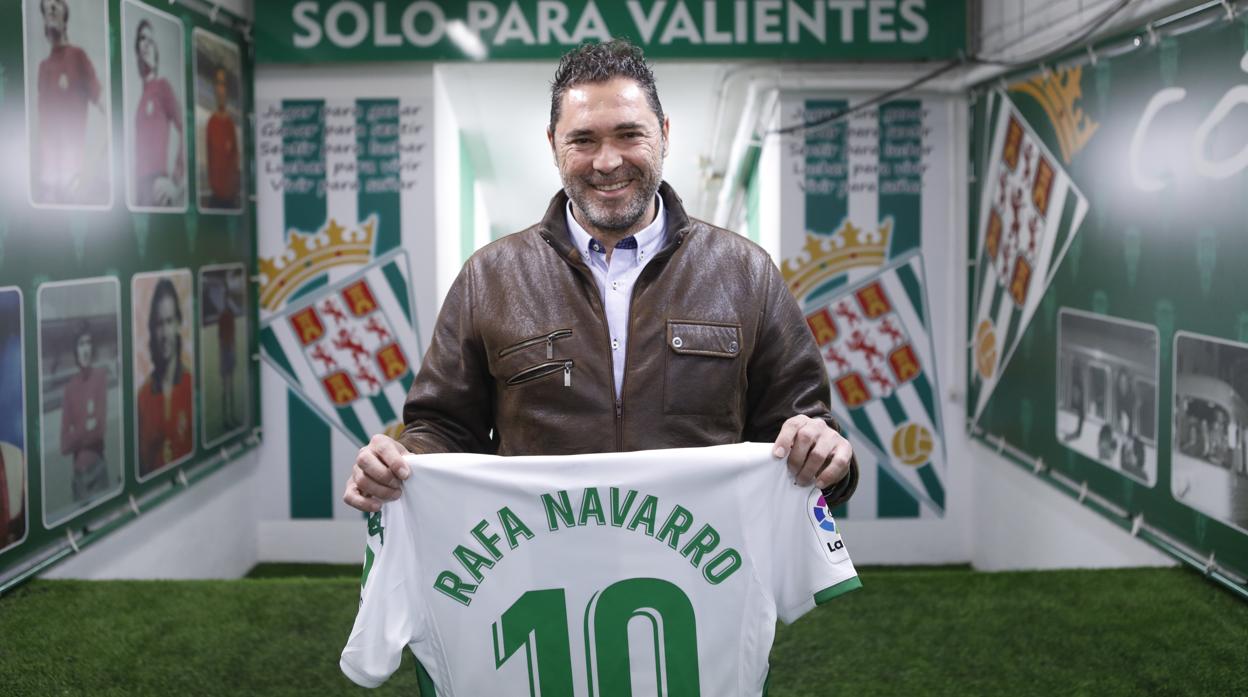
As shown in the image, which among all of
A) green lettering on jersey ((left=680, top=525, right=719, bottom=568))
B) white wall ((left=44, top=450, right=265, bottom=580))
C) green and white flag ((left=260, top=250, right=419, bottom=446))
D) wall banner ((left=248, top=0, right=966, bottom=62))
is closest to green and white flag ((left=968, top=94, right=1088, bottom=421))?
wall banner ((left=248, top=0, right=966, bottom=62))

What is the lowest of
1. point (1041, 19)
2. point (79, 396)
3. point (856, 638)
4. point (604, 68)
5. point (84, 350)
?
point (856, 638)

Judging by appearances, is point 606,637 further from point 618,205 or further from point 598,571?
point 618,205

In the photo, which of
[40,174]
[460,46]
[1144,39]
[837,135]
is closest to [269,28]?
[460,46]

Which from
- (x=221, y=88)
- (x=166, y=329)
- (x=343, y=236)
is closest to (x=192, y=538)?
(x=166, y=329)

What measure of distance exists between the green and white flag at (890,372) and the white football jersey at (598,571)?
3667 mm

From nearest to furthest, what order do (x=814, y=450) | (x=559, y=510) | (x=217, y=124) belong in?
(x=814, y=450), (x=559, y=510), (x=217, y=124)

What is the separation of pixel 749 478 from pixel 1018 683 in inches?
41.3

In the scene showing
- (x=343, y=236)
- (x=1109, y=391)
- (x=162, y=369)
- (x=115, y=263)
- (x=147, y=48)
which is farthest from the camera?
(x=343, y=236)

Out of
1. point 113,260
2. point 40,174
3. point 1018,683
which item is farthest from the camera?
point 113,260

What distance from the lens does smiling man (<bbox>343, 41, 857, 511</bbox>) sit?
180 centimetres

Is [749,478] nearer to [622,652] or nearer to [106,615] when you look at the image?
[622,652]

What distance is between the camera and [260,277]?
535cm

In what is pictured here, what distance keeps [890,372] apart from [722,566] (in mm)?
3814

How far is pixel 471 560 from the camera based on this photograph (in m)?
1.81
